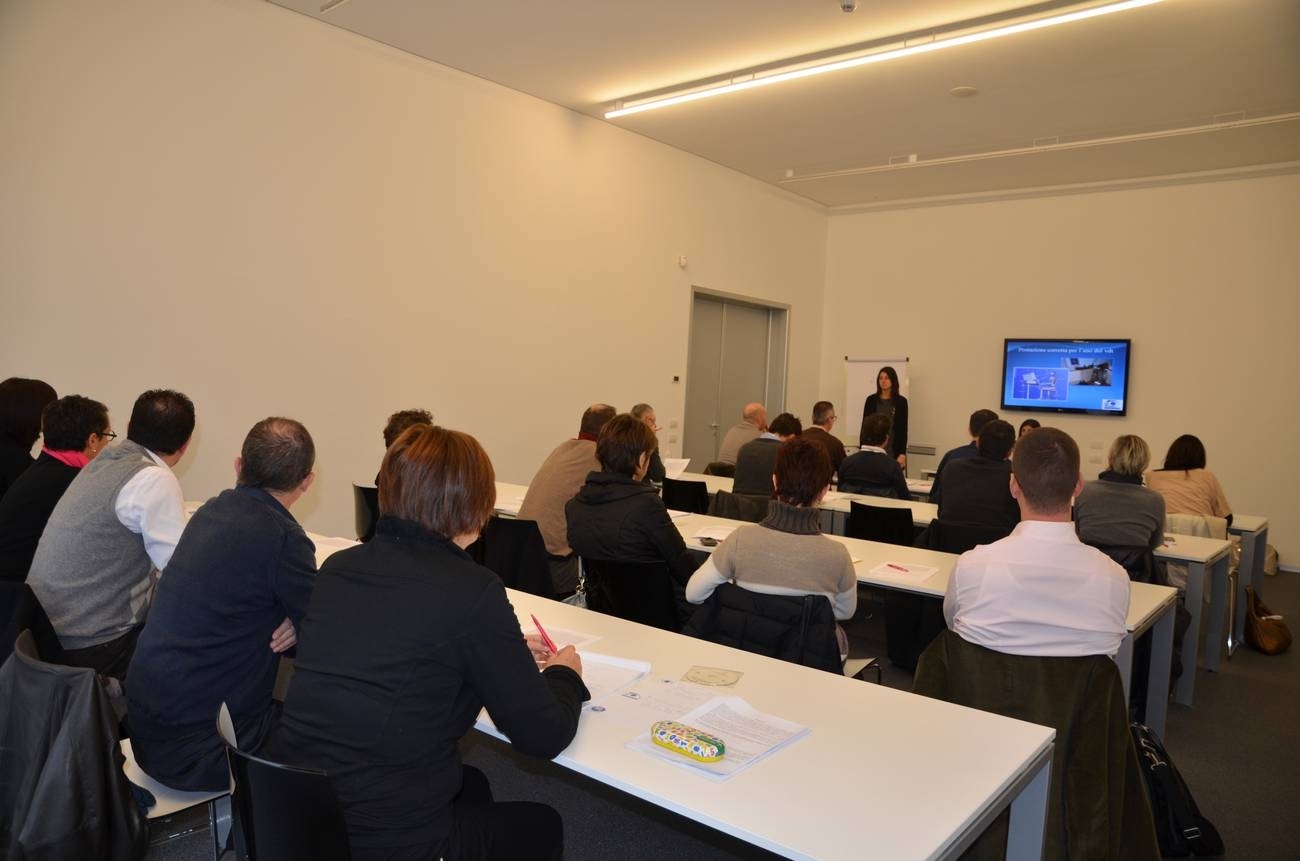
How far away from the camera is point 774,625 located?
8.25ft

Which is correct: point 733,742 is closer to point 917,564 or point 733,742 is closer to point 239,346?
point 917,564

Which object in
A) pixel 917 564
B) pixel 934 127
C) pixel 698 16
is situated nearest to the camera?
pixel 917 564

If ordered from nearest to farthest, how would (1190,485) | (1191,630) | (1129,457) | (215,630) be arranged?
(215,630), (1191,630), (1129,457), (1190,485)

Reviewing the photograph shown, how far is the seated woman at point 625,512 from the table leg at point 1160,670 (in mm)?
1773

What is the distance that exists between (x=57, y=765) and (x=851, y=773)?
1.49 meters

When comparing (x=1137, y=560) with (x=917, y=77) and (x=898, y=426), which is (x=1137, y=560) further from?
(x=898, y=426)

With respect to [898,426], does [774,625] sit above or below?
below

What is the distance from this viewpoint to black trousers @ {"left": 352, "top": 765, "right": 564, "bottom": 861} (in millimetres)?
1577

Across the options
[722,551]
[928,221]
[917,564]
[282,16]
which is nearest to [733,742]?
[722,551]

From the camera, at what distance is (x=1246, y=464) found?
25.9 feet

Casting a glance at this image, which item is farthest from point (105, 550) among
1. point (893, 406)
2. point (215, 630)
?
point (893, 406)

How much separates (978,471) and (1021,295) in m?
5.43

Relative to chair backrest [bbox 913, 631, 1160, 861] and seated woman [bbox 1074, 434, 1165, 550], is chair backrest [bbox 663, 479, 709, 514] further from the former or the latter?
chair backrest [bbox 913, 631, 1160, 861]

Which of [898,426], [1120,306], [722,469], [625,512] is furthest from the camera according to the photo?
[898,426]
